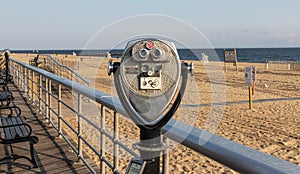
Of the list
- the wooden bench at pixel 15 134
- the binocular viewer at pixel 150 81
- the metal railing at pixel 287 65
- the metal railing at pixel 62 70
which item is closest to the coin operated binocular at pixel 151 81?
the binocular viewer at pixel 150 81

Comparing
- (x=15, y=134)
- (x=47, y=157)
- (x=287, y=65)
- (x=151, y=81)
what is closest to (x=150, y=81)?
(x=151, y=81)

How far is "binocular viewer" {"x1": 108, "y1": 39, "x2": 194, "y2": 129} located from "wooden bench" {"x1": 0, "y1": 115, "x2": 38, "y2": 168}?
231 centimetres

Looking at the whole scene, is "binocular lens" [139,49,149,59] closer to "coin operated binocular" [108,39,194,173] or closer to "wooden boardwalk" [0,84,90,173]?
"coin operated binocular" [108,39,194,173]

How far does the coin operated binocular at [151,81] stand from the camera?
1.35 metres

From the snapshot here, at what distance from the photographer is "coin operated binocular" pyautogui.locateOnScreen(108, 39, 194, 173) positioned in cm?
135

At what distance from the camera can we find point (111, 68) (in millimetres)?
1438

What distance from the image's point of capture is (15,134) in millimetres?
3494

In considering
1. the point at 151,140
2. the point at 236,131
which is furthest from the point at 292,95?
the point at 151,140

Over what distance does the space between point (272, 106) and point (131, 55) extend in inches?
441

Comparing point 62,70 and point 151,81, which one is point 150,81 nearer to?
point 151,81

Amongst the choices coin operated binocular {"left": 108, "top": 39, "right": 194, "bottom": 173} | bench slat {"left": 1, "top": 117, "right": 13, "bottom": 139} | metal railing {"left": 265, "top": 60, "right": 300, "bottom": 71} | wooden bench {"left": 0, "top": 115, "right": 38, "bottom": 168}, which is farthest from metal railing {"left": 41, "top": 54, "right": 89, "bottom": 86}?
metal railing {"left": 265, "top": 60, "right": 300, "bottom": 71}

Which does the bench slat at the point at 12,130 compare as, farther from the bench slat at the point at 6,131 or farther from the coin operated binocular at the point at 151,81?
the coin operated binocular at the point at 151,81

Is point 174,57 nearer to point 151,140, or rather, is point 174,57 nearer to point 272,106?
point 151,140

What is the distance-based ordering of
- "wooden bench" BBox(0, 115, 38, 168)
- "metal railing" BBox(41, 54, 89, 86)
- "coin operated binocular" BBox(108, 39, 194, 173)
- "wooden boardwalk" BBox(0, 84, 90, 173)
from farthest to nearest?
"metal railing" BBox(41, 54, 89, 86) < "wooden boardwalk" BBox(0, 84, 90, 173) < "wooden bench" BBox(0, 115, 38, 168) < "coin operated binocular" BBox(108, 39, 194, 173)
